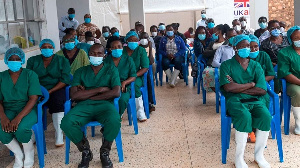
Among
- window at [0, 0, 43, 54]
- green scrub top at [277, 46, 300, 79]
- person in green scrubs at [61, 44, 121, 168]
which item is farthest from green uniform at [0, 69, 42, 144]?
green scrub top at [277, 46, 300, 79]

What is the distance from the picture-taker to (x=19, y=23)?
5246mm

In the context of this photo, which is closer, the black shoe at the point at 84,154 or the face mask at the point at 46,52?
the black shoe at the point at 84,154

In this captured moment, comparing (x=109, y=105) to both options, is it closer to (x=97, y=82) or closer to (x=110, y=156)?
(x=97, y=82)

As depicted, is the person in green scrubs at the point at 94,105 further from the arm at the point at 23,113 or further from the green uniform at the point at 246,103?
the green uniform at the point at 246,103

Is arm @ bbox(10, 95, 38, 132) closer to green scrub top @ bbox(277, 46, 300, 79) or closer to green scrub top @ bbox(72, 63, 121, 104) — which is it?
green scrub top @ bbox(72, 63, 121, 104)

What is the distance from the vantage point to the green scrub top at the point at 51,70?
442 cm

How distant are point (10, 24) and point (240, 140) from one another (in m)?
3.31

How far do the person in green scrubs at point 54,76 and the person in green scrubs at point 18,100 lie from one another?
511 mm

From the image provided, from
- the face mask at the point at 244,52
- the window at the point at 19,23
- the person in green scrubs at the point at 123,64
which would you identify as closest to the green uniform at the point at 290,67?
the face mask at the point at 244,52

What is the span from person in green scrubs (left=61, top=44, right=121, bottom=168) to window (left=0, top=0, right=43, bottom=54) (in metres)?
1.37

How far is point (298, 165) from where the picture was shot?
11.5 feet

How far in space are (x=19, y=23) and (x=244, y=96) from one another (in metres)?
3.26

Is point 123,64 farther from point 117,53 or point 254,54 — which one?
point 254,54

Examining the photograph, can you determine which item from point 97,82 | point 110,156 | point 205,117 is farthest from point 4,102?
point 205,117
